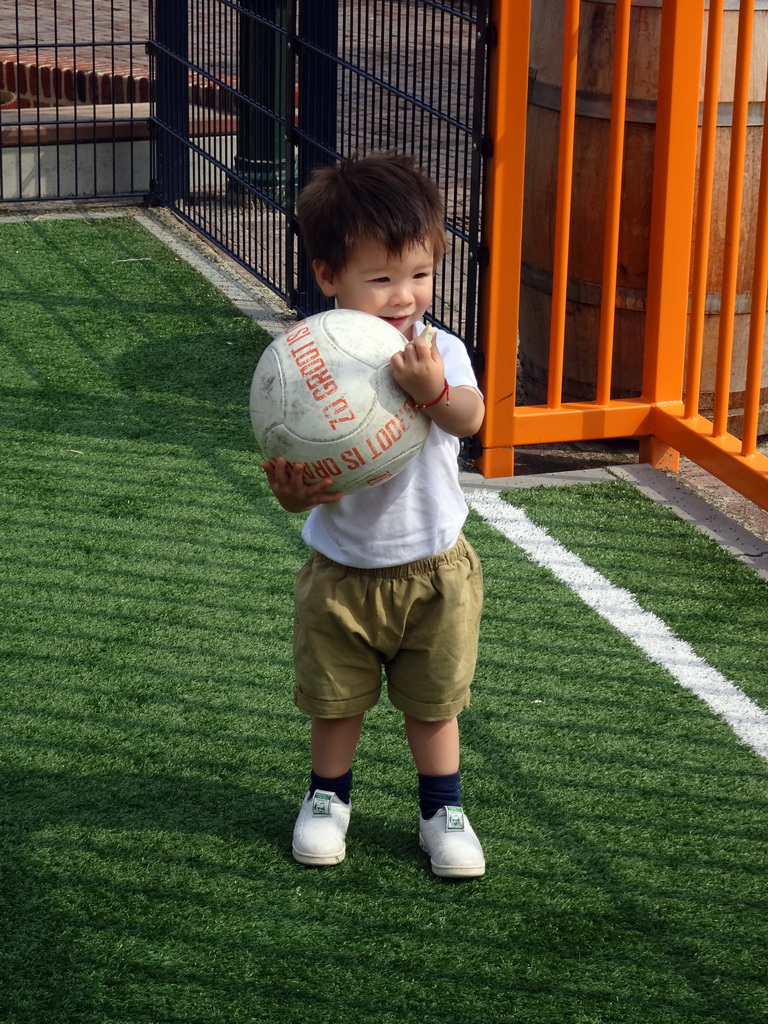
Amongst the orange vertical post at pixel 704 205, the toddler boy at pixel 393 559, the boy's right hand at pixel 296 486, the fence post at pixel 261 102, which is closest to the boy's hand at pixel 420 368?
the toddler boy at pixel 393 559

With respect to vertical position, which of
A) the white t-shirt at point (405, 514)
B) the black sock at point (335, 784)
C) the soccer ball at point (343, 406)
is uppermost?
the soccer ball at point (343, 406)

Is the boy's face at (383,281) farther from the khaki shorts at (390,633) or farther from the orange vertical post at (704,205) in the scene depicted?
the orange vertical post at (704,205)

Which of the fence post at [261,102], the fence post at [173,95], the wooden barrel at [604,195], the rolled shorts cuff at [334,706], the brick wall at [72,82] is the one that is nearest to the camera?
the rolled shorts cuff at [334,706]

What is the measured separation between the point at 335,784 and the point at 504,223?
231 cm

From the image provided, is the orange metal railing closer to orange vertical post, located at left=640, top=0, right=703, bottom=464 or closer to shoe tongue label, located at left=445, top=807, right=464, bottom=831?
orange vertical post, located at left=640, top=0, right=703, bottom=464

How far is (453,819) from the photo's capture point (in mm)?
2982

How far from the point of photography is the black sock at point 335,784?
3041 millimetres

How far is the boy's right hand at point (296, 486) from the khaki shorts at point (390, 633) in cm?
19

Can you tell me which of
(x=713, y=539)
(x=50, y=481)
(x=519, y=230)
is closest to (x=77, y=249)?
(x=50, y=481)

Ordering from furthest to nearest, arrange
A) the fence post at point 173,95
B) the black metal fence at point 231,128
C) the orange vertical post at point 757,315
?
the fence post at point 173,95
the black metal fence at point 231,128
the orange vertical post at point 757,315

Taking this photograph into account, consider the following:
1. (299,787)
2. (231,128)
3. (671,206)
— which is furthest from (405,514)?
(231,128)

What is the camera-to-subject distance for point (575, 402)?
5363 mm

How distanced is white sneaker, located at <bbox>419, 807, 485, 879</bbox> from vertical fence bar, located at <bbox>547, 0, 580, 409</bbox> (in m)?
2.28

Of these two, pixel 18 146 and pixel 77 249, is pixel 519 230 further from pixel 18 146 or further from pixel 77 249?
pixel 18 146
